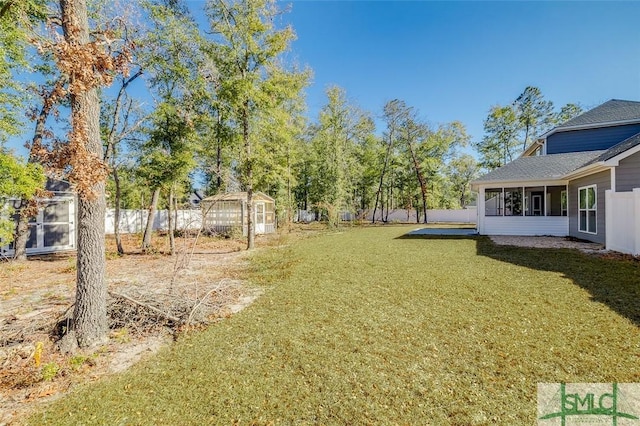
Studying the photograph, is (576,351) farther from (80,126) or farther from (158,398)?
(80,126)

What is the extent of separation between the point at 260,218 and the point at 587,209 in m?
15.3

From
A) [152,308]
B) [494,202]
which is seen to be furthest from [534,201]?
[152,308]

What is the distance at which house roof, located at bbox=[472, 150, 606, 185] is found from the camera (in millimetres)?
12955

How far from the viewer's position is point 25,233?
962 cm

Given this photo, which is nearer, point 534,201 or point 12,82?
point 12,82

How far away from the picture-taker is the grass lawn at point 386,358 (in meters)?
2.24

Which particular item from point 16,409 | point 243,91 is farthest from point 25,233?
point 16,409

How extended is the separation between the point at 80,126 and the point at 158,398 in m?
3.01

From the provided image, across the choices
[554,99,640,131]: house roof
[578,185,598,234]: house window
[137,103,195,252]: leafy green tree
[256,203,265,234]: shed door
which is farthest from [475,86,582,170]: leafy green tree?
[137,103,195,252]: leafy green tree

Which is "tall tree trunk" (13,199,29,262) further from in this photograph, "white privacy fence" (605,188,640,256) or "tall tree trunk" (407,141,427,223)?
"tall tree trunk" (407,141,427,223)

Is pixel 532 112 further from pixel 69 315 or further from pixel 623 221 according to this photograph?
pixel 69 315

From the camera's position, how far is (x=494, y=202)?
17031 mm

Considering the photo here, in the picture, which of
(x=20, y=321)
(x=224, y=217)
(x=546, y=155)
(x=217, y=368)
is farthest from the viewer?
(x=224, y=217)

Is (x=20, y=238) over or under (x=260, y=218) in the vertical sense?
under
